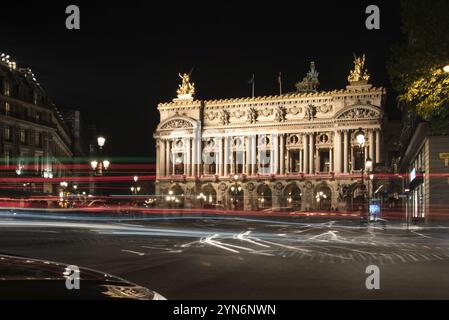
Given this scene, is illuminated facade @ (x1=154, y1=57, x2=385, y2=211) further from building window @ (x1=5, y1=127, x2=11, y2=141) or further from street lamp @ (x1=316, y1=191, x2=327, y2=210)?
building window @ (x1=5, y1=127, x2=11, y2=141)

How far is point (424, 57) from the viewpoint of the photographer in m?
18.4

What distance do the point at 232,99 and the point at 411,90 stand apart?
3942 inches

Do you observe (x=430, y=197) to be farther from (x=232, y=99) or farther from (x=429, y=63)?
(x=232, y=99)

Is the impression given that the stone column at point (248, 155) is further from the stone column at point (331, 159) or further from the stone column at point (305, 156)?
the stone column at point (331, 159)

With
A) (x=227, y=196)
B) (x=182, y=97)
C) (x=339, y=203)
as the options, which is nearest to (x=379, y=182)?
(x=339, y=203)

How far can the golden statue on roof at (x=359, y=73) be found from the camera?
360 ft

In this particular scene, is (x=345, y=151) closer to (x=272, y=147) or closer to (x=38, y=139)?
(x=272, y=147)

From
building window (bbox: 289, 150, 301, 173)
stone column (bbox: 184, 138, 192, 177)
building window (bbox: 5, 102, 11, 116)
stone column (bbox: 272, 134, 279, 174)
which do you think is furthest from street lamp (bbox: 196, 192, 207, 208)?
building window (bbox: 5, 102, 11, 116)

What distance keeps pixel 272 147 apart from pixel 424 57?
3830 inches

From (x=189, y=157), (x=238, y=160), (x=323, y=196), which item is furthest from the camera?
(x=189, y=157)

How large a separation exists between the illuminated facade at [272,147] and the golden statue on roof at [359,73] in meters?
0.18

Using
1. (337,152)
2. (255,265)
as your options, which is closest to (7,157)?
(337,152)

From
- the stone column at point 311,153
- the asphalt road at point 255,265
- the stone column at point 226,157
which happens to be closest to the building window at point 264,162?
the stone column at point 226,157
